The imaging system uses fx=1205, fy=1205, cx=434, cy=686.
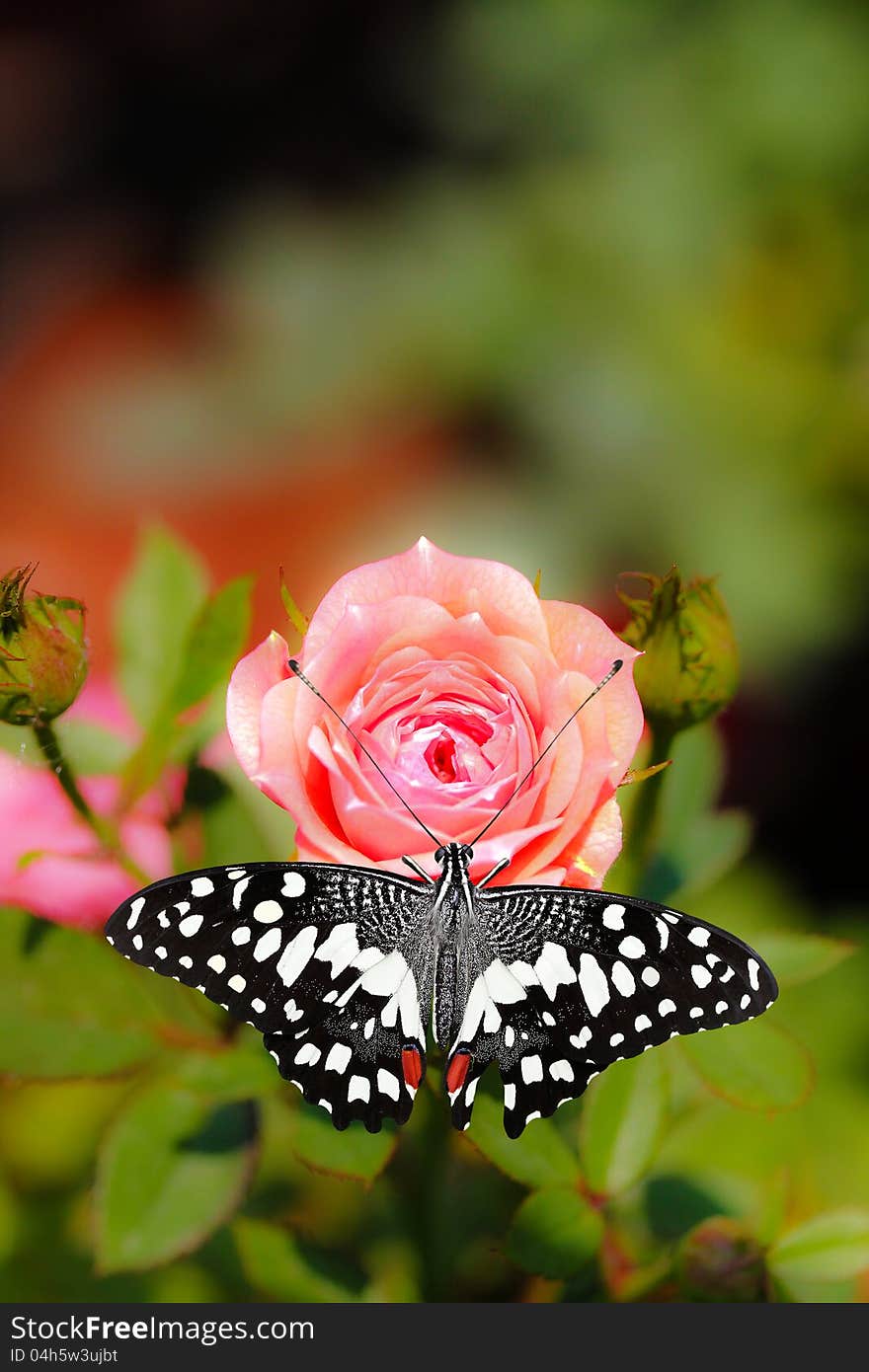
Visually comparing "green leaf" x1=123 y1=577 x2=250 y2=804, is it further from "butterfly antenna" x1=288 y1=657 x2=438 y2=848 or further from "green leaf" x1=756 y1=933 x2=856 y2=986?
"green leaf" x1=756 y1=933 x2=856 y2=986

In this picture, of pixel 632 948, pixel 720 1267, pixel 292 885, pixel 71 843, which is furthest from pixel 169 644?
pixel 720 1267

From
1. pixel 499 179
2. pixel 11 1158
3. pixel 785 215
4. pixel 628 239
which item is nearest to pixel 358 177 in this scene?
pixel 499 179

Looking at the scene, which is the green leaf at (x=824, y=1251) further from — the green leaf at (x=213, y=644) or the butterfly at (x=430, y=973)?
the green leaf at (x=213, y=644)

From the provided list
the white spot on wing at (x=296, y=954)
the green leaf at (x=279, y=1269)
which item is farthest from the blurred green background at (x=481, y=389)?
the white spot on wing at (x=296, y=954)

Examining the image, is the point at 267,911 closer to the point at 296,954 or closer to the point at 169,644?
the point at 296,954

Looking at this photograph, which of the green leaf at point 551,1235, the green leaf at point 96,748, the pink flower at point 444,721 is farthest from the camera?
the green leaf at point 96,748

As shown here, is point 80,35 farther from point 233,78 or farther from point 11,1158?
point 11,1158

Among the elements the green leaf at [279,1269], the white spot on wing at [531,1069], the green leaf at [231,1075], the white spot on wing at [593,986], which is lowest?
the green leaf at [279,1269]
